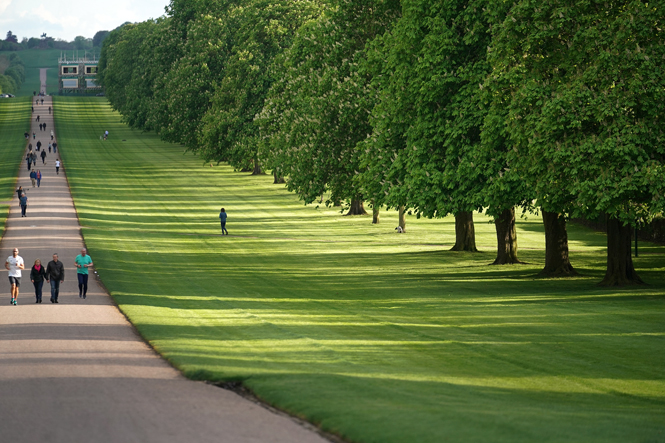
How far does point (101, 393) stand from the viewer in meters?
14.4

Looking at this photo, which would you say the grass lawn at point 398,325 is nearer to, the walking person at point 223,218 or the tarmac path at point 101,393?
the tarmac path at point 101,393

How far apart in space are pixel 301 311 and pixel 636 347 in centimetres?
1007

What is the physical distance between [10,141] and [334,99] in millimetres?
89419

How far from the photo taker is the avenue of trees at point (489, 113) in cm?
2653

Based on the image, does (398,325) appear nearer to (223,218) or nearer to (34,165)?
(223,218)

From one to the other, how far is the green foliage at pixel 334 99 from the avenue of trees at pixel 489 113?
77 millimetres

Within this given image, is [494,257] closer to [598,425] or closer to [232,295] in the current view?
[232,295]

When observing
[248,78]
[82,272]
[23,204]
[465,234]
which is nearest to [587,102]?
[465,234]

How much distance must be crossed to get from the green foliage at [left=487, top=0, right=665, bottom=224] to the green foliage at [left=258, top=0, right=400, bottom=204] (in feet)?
33.7

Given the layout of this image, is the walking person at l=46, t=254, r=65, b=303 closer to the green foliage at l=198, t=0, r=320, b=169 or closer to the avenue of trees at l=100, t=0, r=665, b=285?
the avenue of trees at l=100, t=0, r=665, b=285

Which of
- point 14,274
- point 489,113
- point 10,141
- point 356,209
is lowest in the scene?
point 14,274

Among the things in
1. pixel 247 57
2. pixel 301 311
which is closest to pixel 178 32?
pixel 247 57

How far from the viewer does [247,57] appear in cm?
6756

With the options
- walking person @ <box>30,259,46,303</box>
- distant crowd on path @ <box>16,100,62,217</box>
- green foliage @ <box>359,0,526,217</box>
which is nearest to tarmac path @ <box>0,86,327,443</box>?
walking person @ <box>30,259,46,303</box>
